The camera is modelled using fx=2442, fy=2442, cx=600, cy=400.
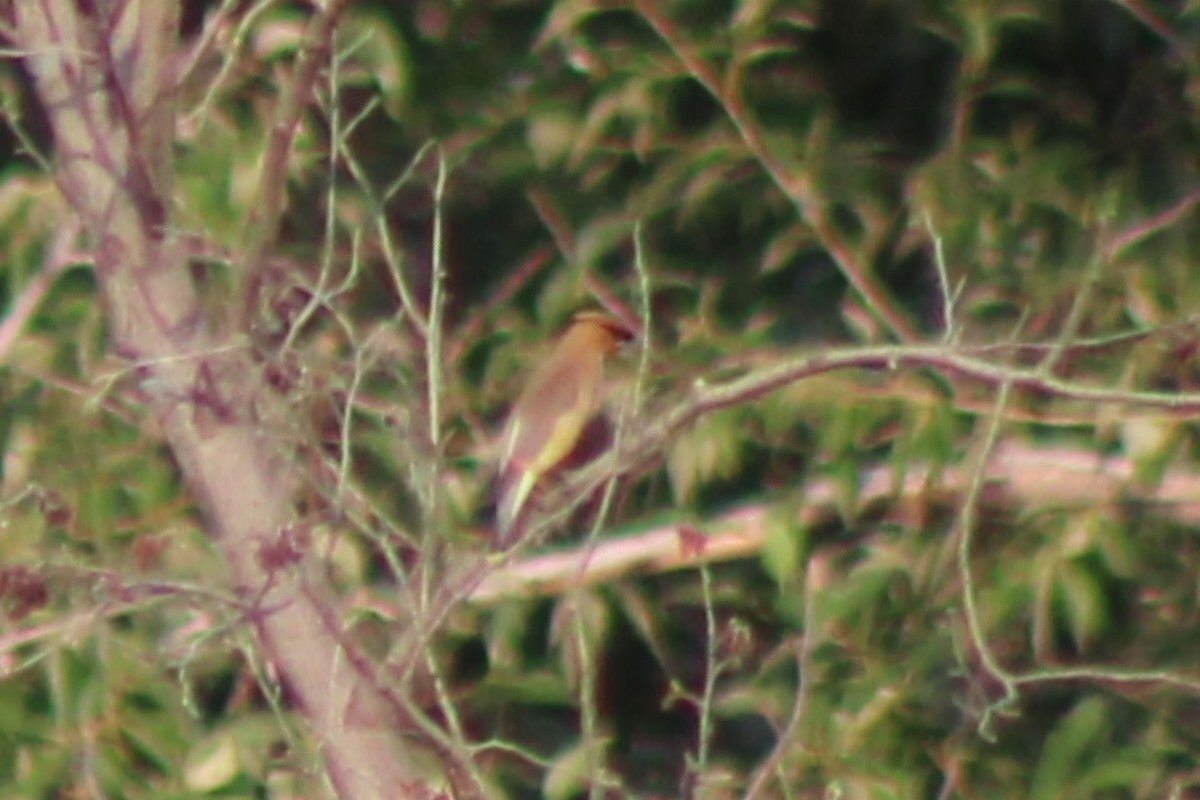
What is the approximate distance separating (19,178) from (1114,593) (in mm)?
2184

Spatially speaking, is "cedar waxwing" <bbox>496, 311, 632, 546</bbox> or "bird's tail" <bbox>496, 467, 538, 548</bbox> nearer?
"bird's tail" <bbox>496, 467, 538, 548</bbox>

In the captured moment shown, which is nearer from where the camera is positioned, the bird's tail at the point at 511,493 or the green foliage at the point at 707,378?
the green foliage at the point at 707,378

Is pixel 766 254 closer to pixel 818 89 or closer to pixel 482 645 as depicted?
pixel 818 89

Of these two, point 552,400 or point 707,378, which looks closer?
point 707,378

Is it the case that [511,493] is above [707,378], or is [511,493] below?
below

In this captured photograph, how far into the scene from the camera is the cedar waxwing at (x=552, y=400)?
454 cm

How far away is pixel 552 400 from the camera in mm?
4629

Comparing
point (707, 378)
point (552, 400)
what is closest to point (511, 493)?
point (552, 400)

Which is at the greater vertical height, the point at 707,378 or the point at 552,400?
the point at 707,378

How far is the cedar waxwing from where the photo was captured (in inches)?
179

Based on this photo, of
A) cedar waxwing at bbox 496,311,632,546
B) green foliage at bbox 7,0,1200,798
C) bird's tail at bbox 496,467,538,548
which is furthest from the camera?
cedar waxwing at bbox 496,311,632,546

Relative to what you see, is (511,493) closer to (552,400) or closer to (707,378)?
(552,400)

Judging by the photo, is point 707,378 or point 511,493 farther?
point 511,493

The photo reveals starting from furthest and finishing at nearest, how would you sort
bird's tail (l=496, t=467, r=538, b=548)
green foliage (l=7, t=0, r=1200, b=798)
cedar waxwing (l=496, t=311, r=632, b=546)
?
cedar waxwing (l=496, t=311, r=632, b=546), bird's tail (l=496, t=467, r=538, b=548), green foliage (l=7, t=0, r=1200, b=798)
